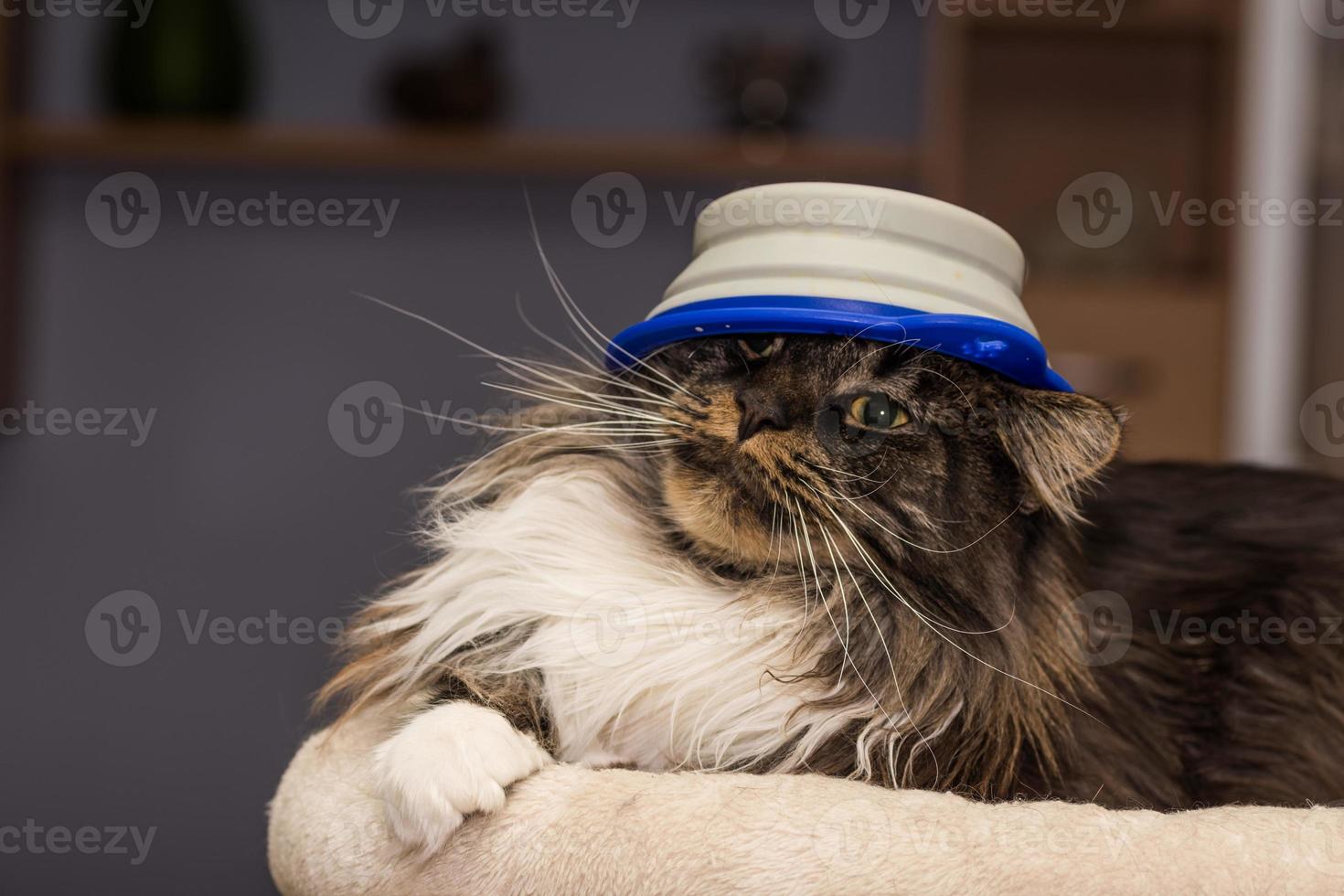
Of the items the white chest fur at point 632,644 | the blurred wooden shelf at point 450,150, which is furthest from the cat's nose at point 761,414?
the blurred wooden shelf at point 450,150

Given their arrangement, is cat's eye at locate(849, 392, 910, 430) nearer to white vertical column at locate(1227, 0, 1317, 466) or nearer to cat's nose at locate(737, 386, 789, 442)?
cat's nose at locate(737, 386, 789, 442)

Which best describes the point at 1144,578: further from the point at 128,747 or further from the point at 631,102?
the point at 128,747

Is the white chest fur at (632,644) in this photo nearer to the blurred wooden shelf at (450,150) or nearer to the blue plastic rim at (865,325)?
the blue plastic rim at (865,325)

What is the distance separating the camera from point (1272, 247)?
2.84 meters

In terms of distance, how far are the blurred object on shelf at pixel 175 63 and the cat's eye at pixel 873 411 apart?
2.24m

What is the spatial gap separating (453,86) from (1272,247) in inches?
78.9

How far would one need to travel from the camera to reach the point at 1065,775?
114 centimetres

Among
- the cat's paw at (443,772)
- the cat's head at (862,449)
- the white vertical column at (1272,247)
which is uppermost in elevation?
the white vertical column at (1272,247)

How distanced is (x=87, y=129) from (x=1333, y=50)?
2846mm

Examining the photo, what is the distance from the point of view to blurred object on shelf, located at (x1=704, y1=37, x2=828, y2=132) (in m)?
2.80

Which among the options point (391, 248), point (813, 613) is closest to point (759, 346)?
point (813, 613)

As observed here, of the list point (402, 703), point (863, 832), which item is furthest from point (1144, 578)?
point (402, 703)

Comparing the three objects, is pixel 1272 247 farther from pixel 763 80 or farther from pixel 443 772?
pixel 443 772

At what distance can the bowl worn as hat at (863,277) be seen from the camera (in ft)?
3.23
